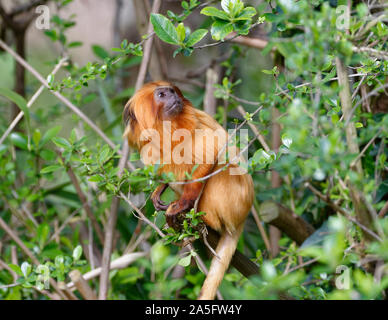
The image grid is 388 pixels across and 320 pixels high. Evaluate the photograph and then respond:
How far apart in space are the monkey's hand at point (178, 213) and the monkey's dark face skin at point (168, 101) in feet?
1.28

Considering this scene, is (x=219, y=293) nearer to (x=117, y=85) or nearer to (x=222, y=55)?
(x=222, y=55)

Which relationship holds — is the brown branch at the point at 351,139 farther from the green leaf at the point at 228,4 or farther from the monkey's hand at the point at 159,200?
the monkey's hand at the point at 159,200

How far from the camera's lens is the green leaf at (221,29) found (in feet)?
4.83

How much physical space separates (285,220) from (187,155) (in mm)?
583

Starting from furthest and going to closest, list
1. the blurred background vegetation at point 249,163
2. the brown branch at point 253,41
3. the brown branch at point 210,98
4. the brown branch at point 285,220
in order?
1. the brown branch at point 210,98
2. the brown branch at point 253,41
3. the brown branch at point 285,220
4. the blurred background vegetation at point 249,163

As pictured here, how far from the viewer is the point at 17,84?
360cm

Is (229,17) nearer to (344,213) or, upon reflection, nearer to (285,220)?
(344,213)

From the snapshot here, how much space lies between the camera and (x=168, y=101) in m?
2.09

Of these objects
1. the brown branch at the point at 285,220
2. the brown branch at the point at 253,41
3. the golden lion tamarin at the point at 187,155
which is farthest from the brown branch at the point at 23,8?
the brown branch at the point at 285,220

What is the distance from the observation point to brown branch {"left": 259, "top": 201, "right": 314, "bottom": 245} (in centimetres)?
221

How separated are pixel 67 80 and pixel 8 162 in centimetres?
125

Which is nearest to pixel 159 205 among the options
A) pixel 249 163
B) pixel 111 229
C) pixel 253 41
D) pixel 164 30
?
pixel 111 229

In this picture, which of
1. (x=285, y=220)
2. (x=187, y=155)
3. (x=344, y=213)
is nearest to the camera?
(x=344, y=213)

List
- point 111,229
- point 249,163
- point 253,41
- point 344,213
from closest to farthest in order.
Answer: point 344,213 → point 249,163 → point 111,229 → point 253,41
